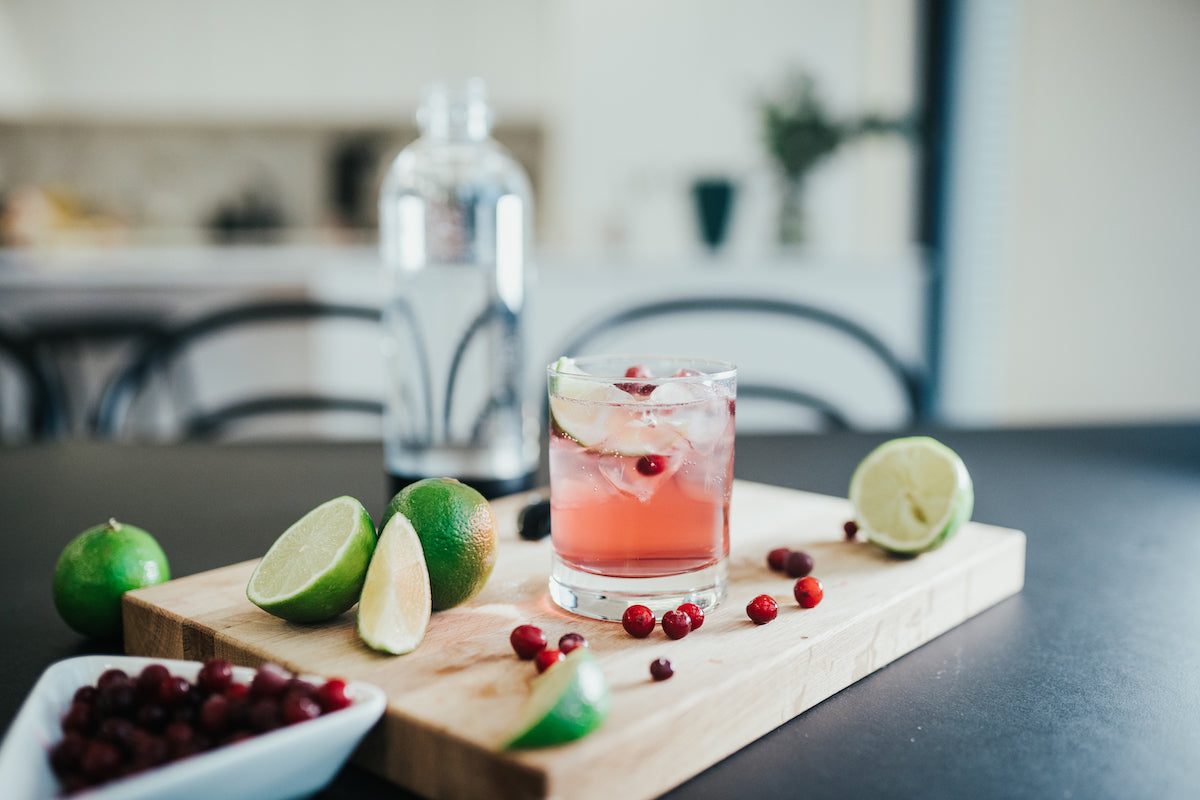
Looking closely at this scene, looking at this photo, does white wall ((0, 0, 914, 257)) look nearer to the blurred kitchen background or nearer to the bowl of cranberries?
the blurred kitchen background

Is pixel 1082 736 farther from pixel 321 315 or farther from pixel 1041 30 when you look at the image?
pixel 1041 30

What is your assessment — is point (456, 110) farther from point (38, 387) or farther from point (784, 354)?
point (784, 354)

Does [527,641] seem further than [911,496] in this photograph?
No

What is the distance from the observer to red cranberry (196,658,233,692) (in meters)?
0.63

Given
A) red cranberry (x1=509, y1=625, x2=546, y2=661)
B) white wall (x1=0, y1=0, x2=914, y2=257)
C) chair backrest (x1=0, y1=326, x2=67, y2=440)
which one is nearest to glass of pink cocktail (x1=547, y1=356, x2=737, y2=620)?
Answer: red cranberry (x1=509, y1=625, x2=546, y2=661)

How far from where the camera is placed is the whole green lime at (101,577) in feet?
2.77

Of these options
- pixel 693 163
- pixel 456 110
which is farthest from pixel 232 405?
pixel 693 163

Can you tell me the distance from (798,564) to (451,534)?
0.33m

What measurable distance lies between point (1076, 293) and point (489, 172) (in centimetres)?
307

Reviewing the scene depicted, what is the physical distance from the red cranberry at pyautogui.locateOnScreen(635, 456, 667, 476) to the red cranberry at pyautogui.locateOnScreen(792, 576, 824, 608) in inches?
5.9

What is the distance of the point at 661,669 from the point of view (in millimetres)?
674

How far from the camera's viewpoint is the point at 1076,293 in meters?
3.77

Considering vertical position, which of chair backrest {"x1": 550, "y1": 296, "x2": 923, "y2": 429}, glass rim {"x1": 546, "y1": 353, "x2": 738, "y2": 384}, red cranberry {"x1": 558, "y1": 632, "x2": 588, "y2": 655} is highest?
glass rim {"x1": 546, "y1": 353, "x2": 738, "y2": 384}

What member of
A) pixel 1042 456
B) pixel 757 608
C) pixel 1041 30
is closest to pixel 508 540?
pixel 757 608
